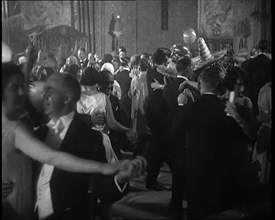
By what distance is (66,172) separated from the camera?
280cm

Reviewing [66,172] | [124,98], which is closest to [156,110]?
[124,98]

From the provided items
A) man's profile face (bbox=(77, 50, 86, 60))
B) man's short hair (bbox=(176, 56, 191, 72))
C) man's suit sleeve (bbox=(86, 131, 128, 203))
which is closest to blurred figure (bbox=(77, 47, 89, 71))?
man's profile face (bbox=(77, 50, 86, 60))

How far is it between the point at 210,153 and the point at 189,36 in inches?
34.0

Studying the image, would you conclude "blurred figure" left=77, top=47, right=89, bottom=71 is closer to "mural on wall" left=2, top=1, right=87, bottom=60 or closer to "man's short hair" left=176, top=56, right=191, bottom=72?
"mural on wall" left=2, top=1, right=87, bottom=60

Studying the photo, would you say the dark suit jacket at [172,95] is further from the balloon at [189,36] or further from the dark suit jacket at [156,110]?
the balloon at [189,36]

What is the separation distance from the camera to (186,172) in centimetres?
336

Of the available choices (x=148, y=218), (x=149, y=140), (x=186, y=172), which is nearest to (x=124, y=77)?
(x=149, y=140)

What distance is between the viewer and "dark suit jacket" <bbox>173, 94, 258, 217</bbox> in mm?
3293

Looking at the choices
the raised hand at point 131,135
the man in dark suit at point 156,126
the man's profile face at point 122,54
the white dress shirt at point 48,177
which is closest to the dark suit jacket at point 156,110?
the man in dark suit at point 156,126

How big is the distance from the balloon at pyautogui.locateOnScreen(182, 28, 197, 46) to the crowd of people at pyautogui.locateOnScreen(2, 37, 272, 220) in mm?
79

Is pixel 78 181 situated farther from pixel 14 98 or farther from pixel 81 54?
pixel 81 54

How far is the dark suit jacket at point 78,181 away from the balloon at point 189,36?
3.23ft

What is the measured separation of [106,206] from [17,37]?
1261 millimetres

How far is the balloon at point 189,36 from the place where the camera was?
10.9 ft
